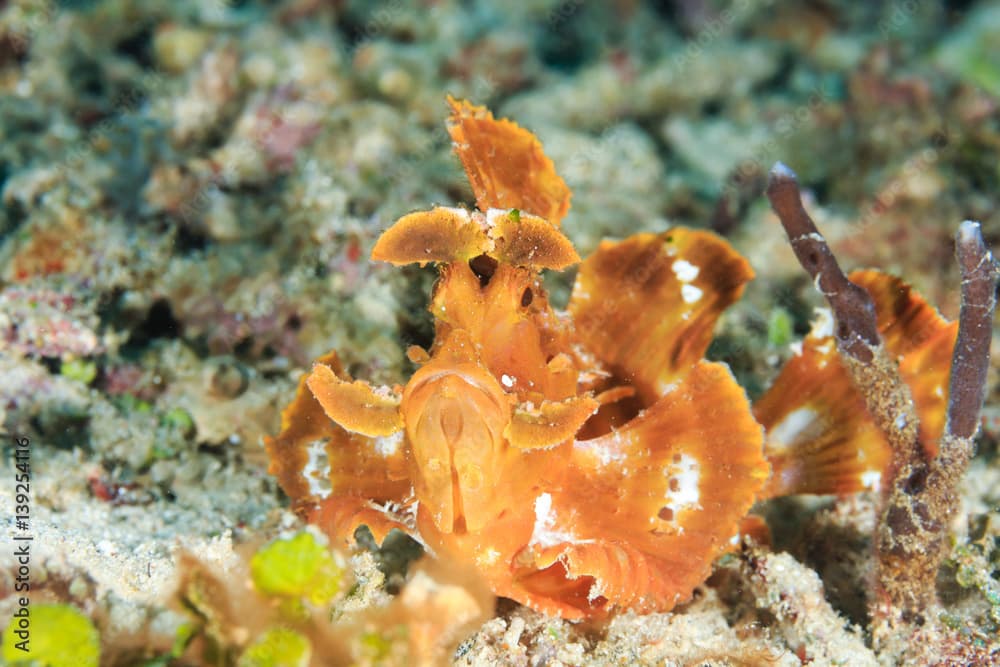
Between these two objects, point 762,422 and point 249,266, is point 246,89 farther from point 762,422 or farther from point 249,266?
point 762,422

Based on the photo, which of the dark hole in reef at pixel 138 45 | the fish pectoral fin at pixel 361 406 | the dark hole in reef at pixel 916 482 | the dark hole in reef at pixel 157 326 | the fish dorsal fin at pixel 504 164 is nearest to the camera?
the fish pectoral fin at pixel 361 406

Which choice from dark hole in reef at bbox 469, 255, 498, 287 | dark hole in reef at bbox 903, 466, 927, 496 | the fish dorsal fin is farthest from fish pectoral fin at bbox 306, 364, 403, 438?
dark hole in reef at bbox 903, 466, 927, 496

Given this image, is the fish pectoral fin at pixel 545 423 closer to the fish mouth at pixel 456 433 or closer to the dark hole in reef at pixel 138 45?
the fish mouth at pixel 456 433

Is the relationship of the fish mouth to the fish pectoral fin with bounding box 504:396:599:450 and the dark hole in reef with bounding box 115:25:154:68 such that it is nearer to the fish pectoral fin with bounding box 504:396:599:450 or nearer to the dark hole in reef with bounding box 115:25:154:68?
the fish pectoral fin with bounding box 504:396:599:450

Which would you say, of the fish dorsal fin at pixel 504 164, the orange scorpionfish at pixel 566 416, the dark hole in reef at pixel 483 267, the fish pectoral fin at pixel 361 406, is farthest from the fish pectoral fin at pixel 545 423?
the fish dorsal fin at pixel 504 164

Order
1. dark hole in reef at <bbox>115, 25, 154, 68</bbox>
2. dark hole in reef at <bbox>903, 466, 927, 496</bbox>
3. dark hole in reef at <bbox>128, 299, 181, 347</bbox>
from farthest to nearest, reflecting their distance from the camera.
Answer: dark hole in reef at <bbox>115, 25, 154, 68</bbox>, dark hole in reef at <bbox>128, 299, 181, 347</bbox>, dark hole in reef at <bbox>903, 466, 927, 496</bbox>
